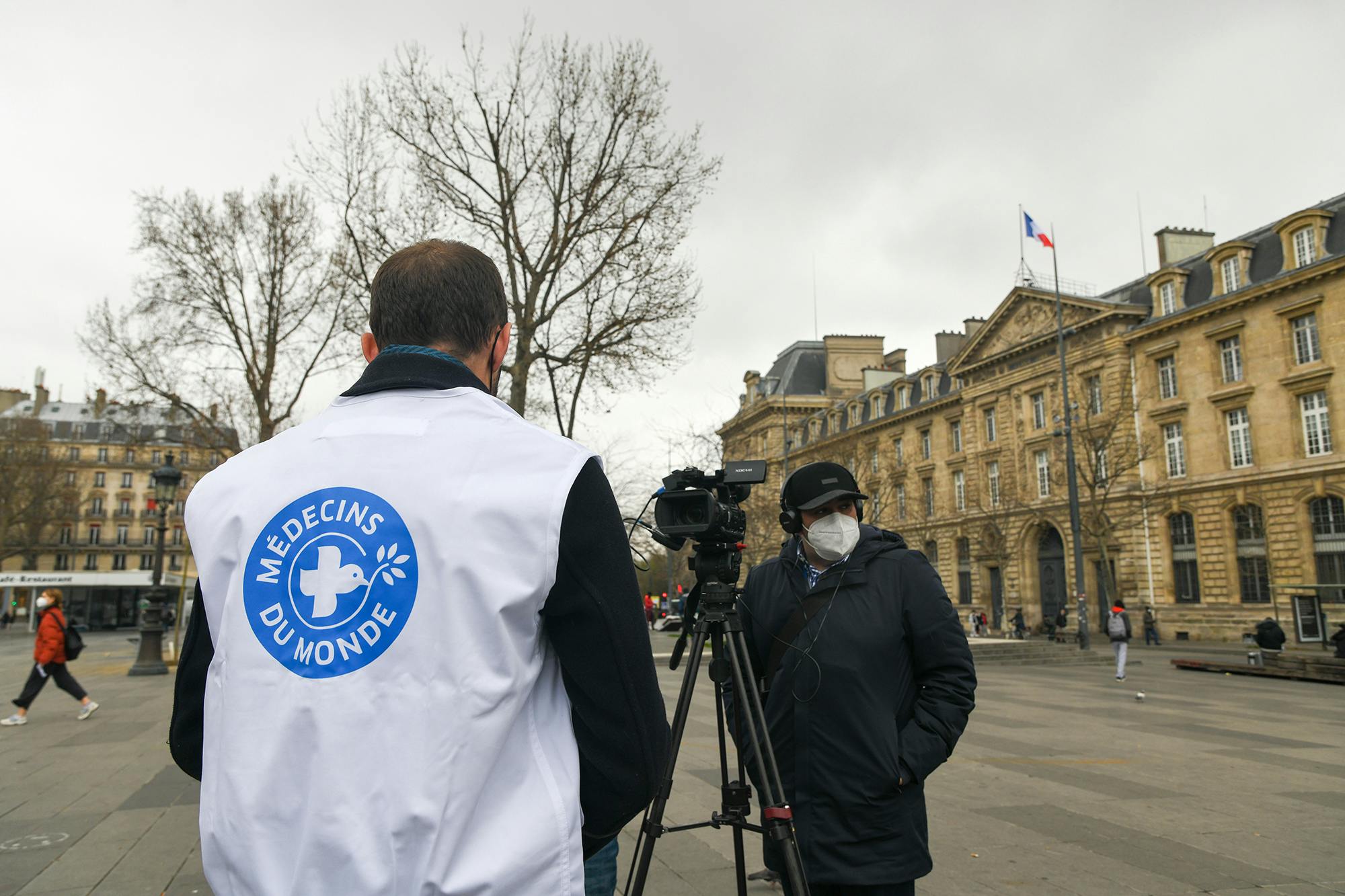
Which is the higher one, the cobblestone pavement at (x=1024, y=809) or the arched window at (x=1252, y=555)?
the arched window at (x=1252, y=555)

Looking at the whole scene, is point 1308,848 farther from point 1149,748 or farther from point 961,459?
point 961,459

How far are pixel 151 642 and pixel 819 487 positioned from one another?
1943 centimetres

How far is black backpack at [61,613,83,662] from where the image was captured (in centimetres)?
1105

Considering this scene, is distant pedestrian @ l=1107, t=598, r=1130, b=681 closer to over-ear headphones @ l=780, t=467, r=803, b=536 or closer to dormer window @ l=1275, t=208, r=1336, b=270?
over-ear headphones @ l=780, t=467, r=803, b=536

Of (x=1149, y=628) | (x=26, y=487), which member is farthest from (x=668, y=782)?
(x=26, y=487)

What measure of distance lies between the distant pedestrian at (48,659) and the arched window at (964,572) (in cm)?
4400

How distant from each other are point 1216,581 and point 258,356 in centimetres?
3474

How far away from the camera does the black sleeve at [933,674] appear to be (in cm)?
290

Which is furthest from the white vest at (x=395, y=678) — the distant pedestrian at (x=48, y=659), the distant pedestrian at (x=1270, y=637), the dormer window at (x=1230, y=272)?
the dormer window at (x=1230, y=272)

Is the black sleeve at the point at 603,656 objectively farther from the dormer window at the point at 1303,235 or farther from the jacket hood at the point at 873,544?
the dormer window at the point at 1303,235

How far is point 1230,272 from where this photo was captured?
34.8 meters

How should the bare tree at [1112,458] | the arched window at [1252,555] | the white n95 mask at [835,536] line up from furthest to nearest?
the bare tree at [1112,458]
the arched window at [1252,555]
the white n95 mask at [835,536]

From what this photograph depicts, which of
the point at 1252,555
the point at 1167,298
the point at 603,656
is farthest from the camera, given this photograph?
the point at 1167,298

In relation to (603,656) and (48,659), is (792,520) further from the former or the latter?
(48,659)
